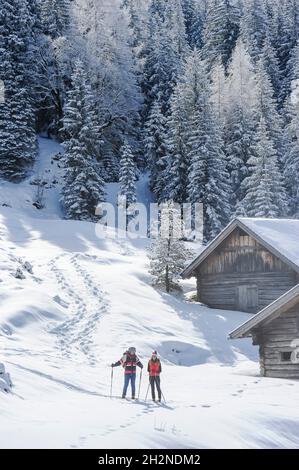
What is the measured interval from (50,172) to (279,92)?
32224mm

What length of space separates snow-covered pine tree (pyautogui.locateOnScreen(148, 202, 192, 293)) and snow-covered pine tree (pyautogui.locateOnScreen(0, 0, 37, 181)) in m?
22.7

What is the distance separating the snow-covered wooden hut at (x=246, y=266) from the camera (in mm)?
31203

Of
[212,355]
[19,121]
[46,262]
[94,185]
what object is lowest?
[212,355]

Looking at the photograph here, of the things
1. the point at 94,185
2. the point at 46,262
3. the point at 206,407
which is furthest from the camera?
the point at 94,185

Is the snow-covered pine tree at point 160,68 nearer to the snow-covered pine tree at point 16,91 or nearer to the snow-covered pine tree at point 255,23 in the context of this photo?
the snow-covered pine tree at point 255,23

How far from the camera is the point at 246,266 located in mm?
32562

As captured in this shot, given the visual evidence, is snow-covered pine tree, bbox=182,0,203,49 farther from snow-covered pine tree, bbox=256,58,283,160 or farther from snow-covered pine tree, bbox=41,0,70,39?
snow-covered pine tree, bbox=256,58,283,160

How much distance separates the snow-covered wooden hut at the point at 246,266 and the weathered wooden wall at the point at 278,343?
9.84 metres

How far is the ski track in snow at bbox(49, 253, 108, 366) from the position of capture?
2422cm

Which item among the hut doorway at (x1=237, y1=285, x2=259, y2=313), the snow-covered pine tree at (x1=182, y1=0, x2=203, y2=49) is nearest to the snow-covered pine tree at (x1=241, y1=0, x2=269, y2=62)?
the snow-covered pine tree at (x1=182, y1=0, x2=203, y2=49)

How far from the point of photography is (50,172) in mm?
56375

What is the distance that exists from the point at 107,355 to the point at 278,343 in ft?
22.4
